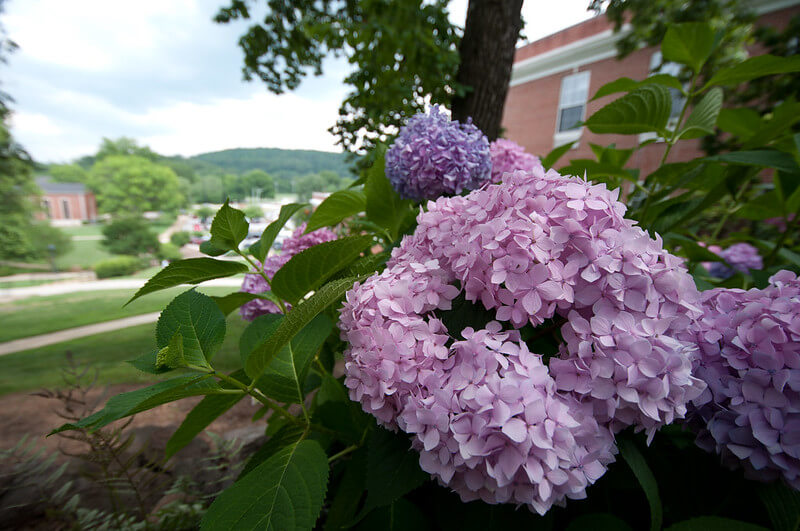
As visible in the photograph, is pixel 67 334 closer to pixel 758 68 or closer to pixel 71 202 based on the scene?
pixel 71 202

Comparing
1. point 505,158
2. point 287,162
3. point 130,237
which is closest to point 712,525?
point 505,158

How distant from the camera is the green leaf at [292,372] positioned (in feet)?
1.23

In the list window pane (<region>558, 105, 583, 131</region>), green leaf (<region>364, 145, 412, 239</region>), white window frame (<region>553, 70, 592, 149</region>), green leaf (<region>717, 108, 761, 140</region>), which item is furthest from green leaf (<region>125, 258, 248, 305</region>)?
window pane (<region>558, 105, 583, 131</region>)

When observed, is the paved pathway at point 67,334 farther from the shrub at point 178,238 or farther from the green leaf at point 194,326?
the green leaf at point 194,326

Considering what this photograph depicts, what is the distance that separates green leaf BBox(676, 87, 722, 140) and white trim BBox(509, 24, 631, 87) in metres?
6.41

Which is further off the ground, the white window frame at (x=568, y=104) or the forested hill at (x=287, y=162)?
the white window frame at (x=568, y=104)

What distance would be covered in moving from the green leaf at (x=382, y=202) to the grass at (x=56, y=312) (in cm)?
279

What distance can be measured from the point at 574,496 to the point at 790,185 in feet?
2.14

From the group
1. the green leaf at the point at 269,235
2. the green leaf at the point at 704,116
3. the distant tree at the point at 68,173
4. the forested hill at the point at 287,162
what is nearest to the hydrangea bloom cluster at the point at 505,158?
the green leaf at the point at 704,116

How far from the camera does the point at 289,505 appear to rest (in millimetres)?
278

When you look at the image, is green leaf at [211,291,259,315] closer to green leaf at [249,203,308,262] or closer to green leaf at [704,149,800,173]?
green leaf at [249,203,308,262]

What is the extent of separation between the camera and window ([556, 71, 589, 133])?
669 centimetres

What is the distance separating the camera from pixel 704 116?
599mm

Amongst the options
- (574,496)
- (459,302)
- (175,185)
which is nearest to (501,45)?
(459,302)
